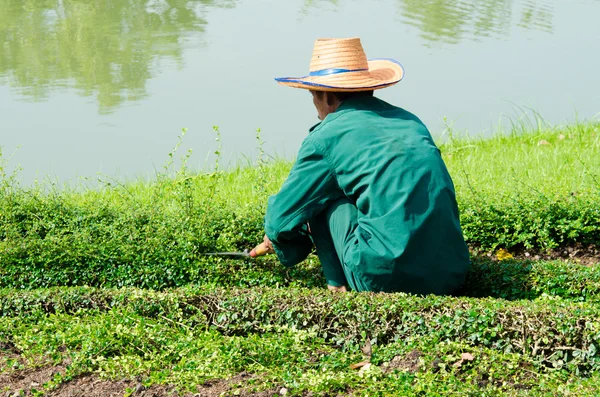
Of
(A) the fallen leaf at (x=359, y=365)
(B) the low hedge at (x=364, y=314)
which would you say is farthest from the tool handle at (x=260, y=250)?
(A) the fallen leaf at (x=359, y=365)

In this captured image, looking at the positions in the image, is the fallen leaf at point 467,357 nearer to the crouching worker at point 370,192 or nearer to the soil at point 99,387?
the crouching worker at point 370,192

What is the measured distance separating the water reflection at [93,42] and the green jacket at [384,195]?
6069mm

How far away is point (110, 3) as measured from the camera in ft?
50.1

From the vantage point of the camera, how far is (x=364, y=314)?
3.94 metres

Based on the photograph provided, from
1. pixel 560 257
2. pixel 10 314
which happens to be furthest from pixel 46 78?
pixel 560 257

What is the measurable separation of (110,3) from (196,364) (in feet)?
42.7

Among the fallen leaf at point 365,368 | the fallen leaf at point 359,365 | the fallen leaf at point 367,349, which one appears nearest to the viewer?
the fallen leaf at point 365,368

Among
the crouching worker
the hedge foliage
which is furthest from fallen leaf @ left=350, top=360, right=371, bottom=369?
the hedge foliage

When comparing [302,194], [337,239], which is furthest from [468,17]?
[302,194]

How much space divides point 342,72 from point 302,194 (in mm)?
791

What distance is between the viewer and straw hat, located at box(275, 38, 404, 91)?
4336mm

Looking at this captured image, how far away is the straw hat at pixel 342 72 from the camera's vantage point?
4336 millimetres

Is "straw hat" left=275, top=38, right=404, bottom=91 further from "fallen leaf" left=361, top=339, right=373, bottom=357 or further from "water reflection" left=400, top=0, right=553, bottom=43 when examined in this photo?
"water reflection" left=400, top=0, right=553, bottom=43

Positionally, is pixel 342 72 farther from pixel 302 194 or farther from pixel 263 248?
Answer: pixel 263 248
